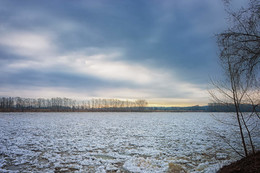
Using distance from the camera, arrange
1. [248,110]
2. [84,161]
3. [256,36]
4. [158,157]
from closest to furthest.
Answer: [256,36] < [248,110] < [84,161] < [158,157]

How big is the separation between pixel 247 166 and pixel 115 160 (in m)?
4.32

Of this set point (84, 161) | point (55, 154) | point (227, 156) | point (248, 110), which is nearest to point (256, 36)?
point (248, 110)

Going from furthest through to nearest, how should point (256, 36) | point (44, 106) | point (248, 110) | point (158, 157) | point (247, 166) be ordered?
point (44, 106) < point (158, 157) < point (248, 110) < point (256, 36) < point (247, 166)

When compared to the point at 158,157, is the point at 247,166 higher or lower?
higher

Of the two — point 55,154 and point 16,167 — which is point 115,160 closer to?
point 55,154

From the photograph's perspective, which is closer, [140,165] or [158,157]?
[140,165]

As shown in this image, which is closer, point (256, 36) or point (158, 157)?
point (256, 36)

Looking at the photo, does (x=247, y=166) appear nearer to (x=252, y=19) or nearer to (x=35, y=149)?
(x=252, y=19)

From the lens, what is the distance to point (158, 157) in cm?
673

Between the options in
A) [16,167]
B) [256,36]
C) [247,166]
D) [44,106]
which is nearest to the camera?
[247,166]

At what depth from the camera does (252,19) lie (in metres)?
4.50

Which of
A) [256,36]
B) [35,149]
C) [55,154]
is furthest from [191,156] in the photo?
[35,149]

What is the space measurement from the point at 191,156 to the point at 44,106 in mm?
125013

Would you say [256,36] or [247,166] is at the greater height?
[256,36]
